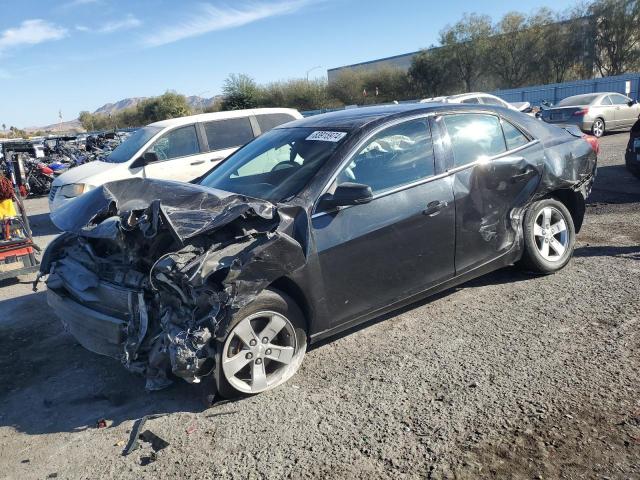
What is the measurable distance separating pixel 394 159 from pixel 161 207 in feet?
6.08

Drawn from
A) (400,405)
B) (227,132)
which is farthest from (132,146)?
(400,405)

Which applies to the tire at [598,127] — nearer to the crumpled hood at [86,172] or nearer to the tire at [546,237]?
the tire at [546,237]

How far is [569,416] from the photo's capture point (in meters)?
3.02

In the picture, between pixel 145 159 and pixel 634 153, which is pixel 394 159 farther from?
pixel 634 153

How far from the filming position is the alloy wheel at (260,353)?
336cm

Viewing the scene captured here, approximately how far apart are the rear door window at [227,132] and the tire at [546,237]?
6.10m

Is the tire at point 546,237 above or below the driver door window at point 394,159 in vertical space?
below

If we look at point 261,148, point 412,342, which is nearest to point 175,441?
point 412,342

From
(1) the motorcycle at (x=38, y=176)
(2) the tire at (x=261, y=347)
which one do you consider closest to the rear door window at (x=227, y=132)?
(2) the tire at (x=261, y=347)

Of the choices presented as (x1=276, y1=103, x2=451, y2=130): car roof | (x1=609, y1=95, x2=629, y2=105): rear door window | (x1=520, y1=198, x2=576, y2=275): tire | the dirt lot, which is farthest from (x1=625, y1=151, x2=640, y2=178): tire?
(x1=609, y1=95, x2=629, y2=105): rear door window

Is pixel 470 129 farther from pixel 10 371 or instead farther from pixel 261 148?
pixel 10 371

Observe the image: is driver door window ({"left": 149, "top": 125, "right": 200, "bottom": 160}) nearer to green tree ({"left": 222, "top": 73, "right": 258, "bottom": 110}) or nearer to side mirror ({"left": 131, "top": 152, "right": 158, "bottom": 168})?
side mirror ({"left": 131, "top": 152, "right": 158, "bottom": 168})

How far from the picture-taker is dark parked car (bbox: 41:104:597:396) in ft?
10.7

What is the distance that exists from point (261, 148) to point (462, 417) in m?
2.90
